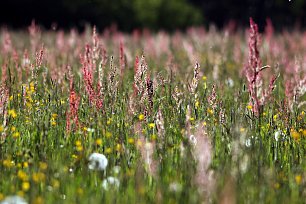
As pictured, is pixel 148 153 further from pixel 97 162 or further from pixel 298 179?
pixel 298 179

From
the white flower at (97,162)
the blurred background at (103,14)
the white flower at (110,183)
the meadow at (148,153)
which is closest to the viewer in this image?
the meadow at (148,153)

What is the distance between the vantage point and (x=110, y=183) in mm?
3477

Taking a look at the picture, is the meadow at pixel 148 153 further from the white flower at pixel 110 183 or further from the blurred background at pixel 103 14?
the blurred background at pixel 103 14

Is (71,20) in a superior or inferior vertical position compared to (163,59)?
superior

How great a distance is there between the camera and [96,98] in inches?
183

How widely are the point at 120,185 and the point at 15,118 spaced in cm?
169

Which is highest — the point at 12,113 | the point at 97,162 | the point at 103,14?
the point at 103,14

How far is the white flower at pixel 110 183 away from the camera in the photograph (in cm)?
344

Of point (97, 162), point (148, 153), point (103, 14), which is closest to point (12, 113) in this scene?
point (97, 162)

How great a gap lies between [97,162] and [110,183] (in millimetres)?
310

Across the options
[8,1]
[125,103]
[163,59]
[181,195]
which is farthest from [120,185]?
[8,1]

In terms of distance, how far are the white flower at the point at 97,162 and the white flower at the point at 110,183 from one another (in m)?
0.20

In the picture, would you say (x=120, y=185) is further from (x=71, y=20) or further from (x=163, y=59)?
(x=71, y=20)

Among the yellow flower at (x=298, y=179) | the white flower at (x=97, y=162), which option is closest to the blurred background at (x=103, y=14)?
the yellow flower at (x=298, y=179)
